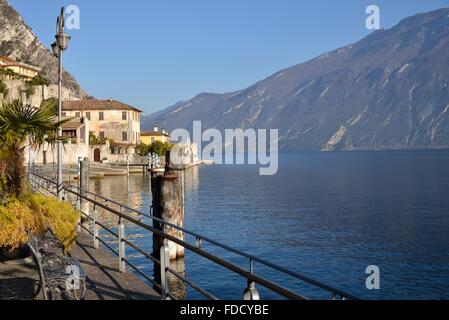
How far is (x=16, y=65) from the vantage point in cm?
9700

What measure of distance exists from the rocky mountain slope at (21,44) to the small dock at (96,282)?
12617 centimetres

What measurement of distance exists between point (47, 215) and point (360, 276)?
1701cm

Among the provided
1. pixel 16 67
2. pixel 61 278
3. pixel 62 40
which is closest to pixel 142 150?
pixel 16 67

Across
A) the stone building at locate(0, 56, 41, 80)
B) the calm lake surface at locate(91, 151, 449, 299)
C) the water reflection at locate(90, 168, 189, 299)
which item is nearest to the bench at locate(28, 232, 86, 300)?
the water reflection at locate(90, 168, 189, 299)

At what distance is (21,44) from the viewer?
437ft

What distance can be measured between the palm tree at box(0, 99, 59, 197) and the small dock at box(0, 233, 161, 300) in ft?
4.51

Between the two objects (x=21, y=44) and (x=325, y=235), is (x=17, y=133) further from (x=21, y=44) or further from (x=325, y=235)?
(x=21, y=44)

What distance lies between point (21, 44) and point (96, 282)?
138 meters

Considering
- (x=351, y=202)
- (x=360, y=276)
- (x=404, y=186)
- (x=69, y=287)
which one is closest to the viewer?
(x=69, y=287)

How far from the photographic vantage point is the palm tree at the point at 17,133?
908 centimetres

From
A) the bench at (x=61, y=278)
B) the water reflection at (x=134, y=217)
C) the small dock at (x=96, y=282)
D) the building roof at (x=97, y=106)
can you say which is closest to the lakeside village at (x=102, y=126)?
the building roof at (x=97, y=106)

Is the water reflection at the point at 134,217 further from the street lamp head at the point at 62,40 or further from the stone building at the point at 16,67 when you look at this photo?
the stone building at the point at 16,67
